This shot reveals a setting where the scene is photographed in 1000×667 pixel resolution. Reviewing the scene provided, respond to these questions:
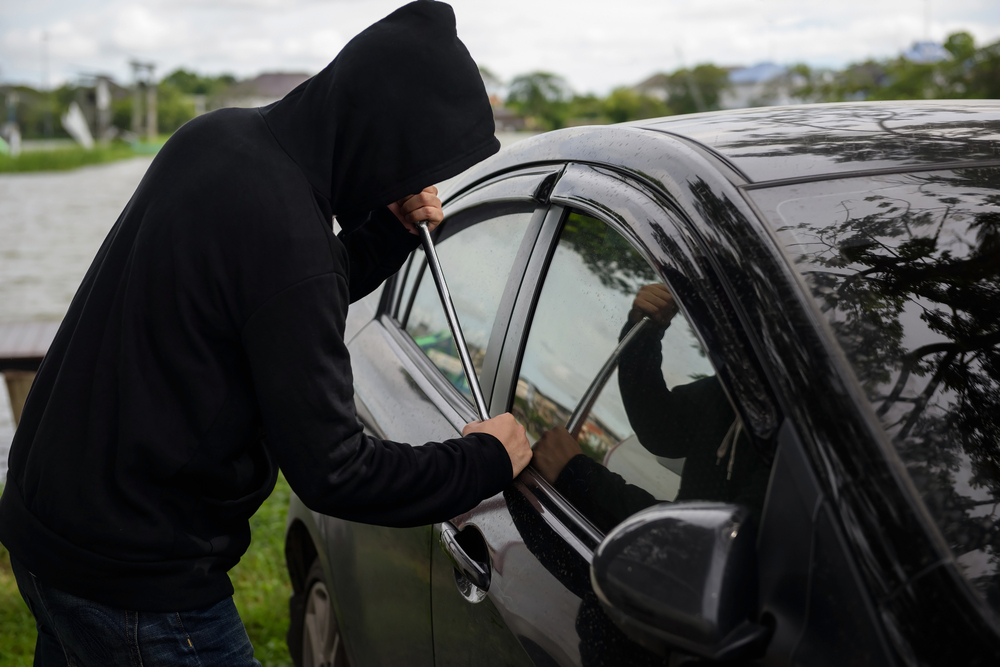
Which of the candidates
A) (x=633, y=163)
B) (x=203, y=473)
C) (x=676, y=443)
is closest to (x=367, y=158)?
(x=633, y=163)

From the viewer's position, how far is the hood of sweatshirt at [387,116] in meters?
1.48

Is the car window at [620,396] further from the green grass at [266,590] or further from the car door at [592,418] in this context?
the green grass at [266,590]

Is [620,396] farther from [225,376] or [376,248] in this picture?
[376,248]

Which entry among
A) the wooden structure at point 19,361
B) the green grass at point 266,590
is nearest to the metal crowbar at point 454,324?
the green grass at point 266,590

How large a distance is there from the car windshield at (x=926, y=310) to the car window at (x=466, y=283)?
73 centimetres

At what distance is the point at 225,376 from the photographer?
1450 mm

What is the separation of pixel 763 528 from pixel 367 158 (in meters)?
0.89

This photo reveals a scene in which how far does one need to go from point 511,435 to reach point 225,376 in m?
0.52

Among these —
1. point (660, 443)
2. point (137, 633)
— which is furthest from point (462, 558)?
point (137, 633)

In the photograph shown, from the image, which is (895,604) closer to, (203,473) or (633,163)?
(633,163)

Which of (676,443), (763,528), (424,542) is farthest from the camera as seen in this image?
(424,542)

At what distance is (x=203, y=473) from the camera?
1.48 m

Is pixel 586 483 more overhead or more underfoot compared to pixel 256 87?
more underfoot

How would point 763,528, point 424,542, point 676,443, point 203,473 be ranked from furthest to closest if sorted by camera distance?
1. point 424,542
2. point 203,473
3. point 676,443
4. point 763,528
